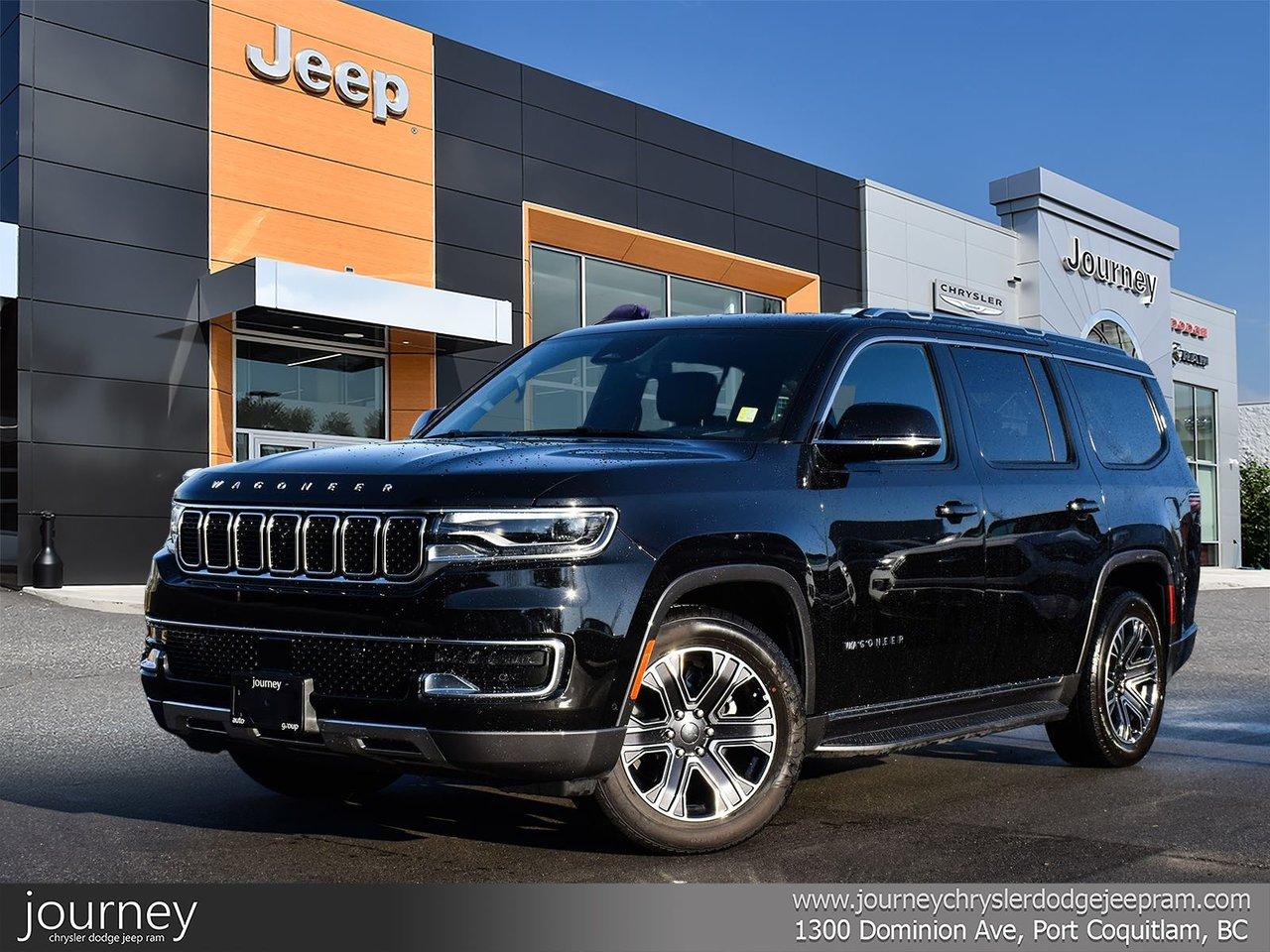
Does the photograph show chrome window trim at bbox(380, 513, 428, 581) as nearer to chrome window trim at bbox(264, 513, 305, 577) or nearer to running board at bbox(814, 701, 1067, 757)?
chrome window trim at bbox(264, 513, 305, 577)

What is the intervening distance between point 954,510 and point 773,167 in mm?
25911

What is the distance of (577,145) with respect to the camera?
87.1 feet

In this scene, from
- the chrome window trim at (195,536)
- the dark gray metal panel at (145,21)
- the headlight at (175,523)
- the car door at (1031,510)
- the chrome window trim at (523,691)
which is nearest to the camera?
the chrome window trim at (523,691)

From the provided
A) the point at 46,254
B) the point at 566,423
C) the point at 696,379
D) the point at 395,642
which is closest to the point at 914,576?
the point at 696,379

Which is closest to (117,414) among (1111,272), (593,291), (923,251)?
(593,291)

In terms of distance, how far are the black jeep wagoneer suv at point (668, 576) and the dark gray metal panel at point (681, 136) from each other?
22065 mm

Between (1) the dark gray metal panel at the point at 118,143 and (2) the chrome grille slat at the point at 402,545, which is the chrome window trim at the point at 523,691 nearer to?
(2) the chrome grille slat at the point at 402,545

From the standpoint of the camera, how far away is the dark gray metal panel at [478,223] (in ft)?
80.2

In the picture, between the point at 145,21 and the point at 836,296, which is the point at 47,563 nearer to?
the point at 145,21

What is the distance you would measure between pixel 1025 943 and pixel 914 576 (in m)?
1.81

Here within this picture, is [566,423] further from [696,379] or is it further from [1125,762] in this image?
[1125,762]

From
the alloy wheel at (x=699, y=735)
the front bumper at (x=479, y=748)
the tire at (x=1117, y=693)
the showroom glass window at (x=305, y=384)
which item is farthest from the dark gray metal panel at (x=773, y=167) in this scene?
the front bumper at (x=479, y=748)

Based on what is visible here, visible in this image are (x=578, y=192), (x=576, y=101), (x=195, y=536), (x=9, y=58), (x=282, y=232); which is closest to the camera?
(x=195, y=536)

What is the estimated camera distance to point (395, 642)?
4.38 meters
